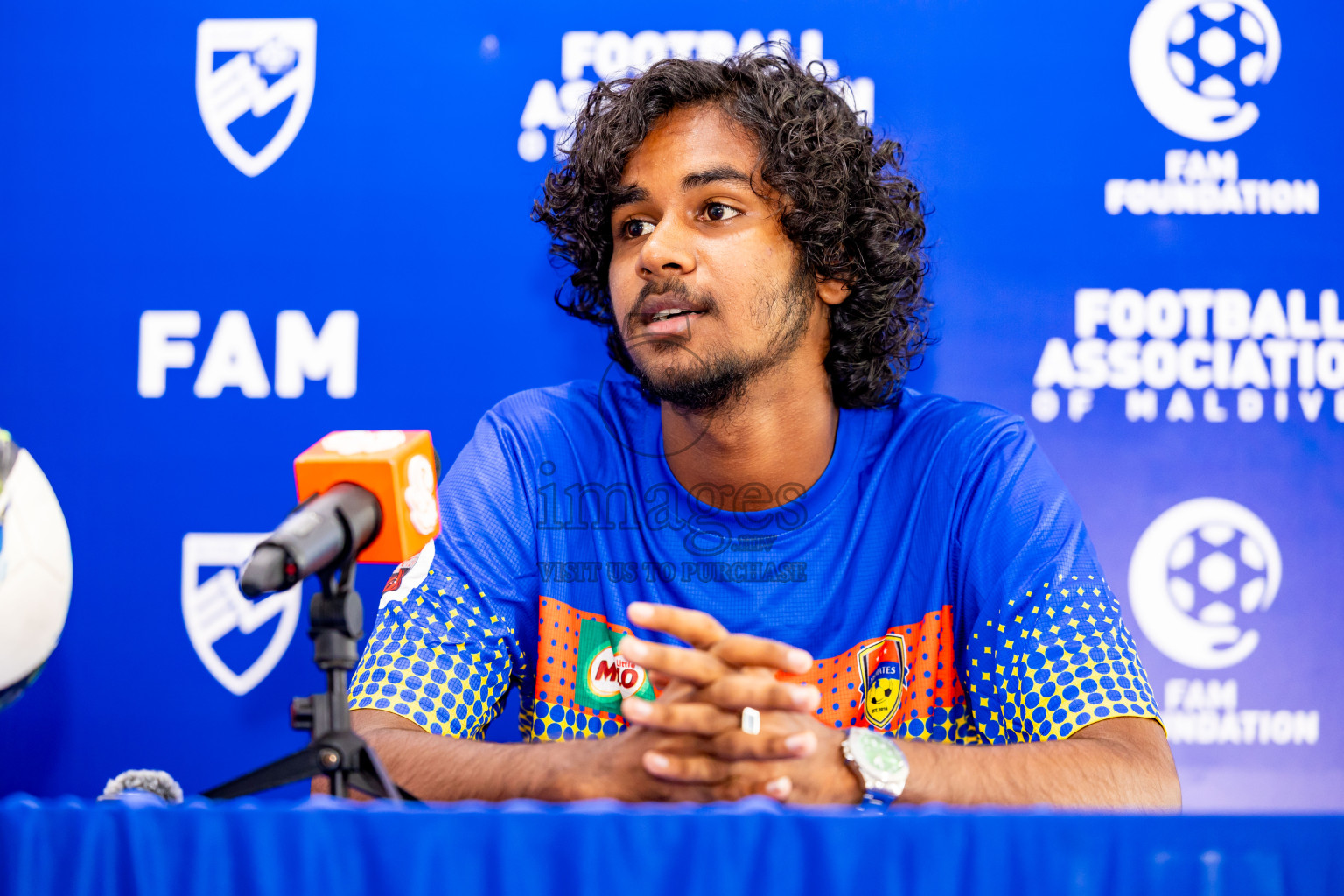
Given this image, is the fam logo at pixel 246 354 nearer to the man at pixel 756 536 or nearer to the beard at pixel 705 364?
the man at pixel 756 536

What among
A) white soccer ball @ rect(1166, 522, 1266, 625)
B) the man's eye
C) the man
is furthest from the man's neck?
white soccer ball @ rect(1166, 522, 1266, 625)

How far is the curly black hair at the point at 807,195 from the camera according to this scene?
1.69 m

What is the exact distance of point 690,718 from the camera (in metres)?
1.03

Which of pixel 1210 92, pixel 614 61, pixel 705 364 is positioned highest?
pixel 614 61

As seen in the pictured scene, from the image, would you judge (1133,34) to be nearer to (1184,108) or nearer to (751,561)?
(1184,108)

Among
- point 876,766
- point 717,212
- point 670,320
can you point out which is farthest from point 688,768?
point 717,212

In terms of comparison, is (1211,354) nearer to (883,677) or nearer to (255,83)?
(883,677)

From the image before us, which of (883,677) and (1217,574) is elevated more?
(1217,574)

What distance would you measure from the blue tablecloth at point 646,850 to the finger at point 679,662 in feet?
1.04

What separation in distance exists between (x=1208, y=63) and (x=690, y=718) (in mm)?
1673

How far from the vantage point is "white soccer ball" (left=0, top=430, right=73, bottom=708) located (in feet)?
2.71

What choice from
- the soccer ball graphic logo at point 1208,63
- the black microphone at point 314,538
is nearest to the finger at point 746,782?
the black microphone at point 314,538

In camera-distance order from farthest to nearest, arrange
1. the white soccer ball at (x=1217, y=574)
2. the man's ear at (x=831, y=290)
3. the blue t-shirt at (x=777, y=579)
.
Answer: the white soccer ball at (x=1217, y=574) < the man's ear at (x=831, y=290) < the blue t-shirt at (x=777, y=579)

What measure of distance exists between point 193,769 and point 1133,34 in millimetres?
2300
